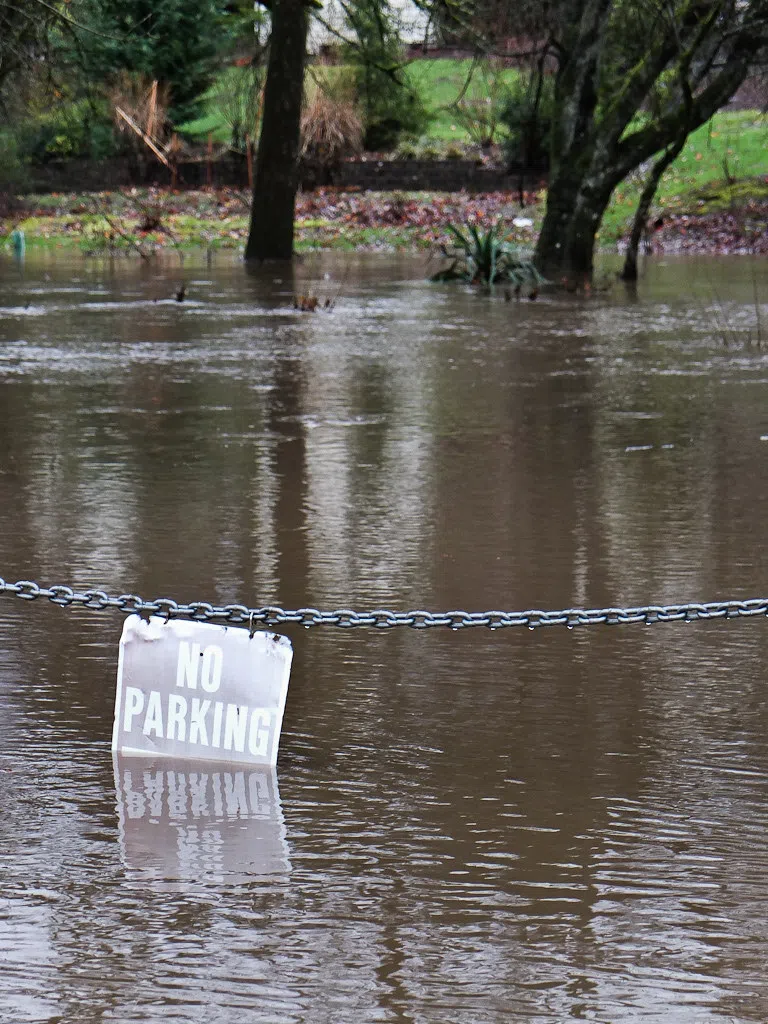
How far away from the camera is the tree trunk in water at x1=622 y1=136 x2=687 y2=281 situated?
64.1 feet

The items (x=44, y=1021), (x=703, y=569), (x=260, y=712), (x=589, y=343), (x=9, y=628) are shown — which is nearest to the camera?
(x=44, y=1021)

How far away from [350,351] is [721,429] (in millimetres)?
4501

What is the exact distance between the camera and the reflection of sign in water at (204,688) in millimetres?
4234

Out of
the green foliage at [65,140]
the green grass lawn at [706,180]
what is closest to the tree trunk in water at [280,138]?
the green grass lawn at [706,180]

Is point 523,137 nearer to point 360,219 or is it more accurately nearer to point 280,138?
point 360,219

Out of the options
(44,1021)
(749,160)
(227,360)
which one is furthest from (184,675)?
(749,160)

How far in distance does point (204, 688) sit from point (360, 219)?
1184 inches

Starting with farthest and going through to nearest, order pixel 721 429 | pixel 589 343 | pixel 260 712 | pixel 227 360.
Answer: pixel 589 343 < pixel 227 360 < pixel 721 429 < pixel 260 712

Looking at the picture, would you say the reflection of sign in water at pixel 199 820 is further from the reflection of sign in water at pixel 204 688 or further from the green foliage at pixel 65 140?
the green foliage at pixel 65 140

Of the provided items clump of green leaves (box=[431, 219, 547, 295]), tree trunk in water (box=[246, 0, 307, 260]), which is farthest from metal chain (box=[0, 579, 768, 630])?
tree trunk in water (box=[246, 0, 307, 260])

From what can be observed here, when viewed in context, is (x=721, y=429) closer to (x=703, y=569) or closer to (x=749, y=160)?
(x=703, y=569)

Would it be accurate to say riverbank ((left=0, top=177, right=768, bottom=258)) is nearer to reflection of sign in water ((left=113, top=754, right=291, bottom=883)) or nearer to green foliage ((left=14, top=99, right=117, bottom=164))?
green foliage ((left=14, top=99, right=117, bottom=164))

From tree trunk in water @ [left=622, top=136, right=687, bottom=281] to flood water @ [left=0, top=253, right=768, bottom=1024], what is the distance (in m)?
9.30

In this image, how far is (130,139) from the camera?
38.8 m
